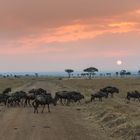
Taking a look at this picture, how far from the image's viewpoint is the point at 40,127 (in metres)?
25.3

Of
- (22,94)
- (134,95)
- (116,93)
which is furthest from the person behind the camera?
(116,93)

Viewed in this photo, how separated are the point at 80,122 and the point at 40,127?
3.54 m

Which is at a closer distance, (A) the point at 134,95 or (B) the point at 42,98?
(B) the point at 42,98

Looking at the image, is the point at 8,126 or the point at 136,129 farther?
the point at 8,126

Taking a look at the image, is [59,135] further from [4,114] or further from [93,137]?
[4,114]

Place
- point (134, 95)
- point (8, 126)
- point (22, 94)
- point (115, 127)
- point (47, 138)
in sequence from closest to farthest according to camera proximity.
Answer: point (47, 138) < point (115, 127) < point (8, 126) < point (22, 94) < point (134, 95)

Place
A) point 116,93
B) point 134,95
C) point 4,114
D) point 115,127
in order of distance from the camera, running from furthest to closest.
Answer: point 116,93
point 134,95
point 4,114
point 115,127

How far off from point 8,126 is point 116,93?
37.8m

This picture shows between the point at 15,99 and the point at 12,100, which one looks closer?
the point at 12,100

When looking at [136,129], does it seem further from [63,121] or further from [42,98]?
[42,98]

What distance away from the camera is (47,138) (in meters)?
A: 21.3

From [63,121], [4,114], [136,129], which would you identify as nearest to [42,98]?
[4,114]

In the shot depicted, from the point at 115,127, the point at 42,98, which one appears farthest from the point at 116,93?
the point at 115,127

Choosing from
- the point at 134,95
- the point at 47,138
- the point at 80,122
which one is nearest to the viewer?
the point at 47,138
